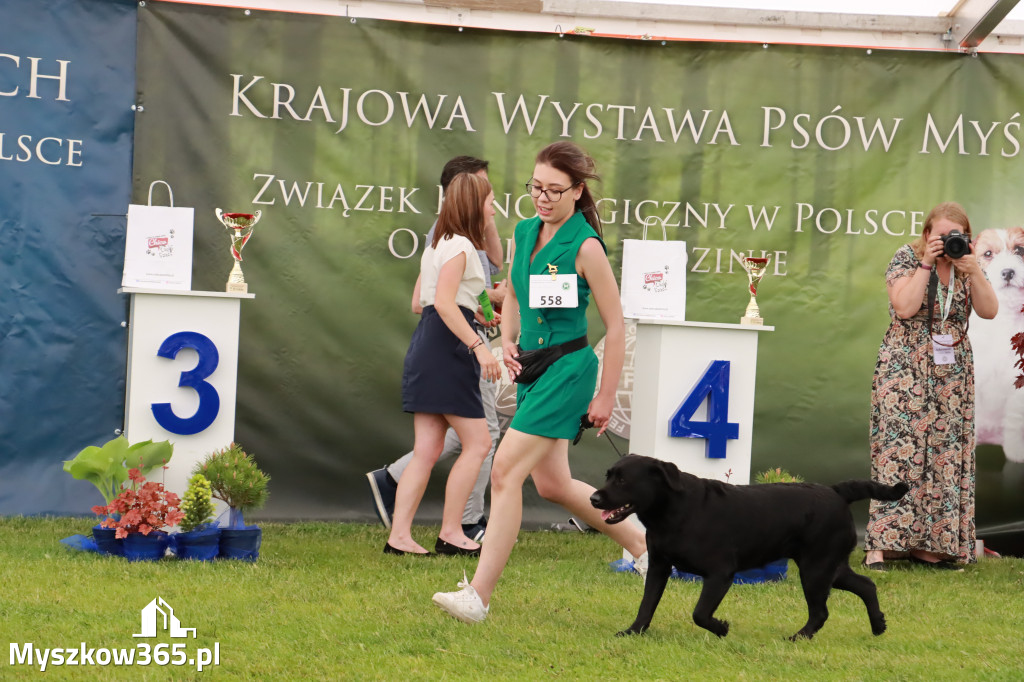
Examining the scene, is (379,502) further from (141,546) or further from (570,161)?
(570,161)

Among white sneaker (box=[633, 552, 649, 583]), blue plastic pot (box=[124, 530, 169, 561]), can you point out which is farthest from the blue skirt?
blue plastic pot (box=[124, 530, 169, 561])

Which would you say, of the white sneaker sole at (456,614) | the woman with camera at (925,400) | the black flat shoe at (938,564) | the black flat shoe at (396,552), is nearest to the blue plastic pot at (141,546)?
the black flat shoe at (396,552)

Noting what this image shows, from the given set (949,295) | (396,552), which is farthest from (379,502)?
(949,295)

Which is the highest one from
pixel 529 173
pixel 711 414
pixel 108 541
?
pixel 529 173

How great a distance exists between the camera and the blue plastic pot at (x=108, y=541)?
4.97 m

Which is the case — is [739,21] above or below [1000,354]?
above

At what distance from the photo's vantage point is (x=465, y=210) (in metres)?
5.43

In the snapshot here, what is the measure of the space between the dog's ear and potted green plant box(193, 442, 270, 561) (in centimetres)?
214

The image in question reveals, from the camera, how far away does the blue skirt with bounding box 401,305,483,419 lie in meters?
5.45

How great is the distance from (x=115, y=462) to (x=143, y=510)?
31cm

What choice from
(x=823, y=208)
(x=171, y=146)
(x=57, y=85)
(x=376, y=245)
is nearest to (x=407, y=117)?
(x=376, y=245)

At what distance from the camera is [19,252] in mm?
6316

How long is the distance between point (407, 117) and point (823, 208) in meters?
2.42

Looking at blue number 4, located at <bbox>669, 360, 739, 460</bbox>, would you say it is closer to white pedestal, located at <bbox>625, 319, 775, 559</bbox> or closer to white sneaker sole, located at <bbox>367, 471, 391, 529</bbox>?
white pedestal, located at <bbox>625, 319, 775, 559</bbox>
